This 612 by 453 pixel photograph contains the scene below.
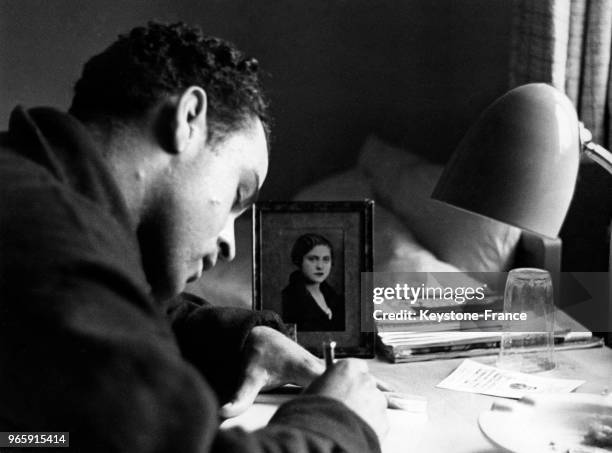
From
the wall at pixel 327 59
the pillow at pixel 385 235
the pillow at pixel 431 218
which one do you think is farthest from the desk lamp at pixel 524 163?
the wall at pixel 327 59

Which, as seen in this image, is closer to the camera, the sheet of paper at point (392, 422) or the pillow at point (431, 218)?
the sheet of paper at point (392, 422)

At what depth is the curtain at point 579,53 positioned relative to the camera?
6.81 feet

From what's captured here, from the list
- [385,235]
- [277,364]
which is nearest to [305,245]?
[277,364]

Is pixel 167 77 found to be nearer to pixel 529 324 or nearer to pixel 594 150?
pixel 594 150

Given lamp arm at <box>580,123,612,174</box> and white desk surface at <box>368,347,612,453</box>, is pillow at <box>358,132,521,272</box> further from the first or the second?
→ lamp arm at <box>580,123,612,174</box>

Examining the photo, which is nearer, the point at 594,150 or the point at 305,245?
the point at 594,150

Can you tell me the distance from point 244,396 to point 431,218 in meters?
1.30

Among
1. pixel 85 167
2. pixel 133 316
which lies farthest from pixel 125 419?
pixel 85 167

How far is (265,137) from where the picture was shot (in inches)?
38.7

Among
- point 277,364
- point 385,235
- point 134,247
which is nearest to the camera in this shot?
point 134,247

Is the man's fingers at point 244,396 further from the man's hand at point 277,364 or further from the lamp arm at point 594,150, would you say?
the lamp arm at point 594,150

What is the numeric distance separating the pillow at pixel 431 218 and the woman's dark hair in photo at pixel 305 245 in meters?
0.87

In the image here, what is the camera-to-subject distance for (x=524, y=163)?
3.14ft

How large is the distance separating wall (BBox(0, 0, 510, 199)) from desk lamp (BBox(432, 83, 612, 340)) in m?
1.92
